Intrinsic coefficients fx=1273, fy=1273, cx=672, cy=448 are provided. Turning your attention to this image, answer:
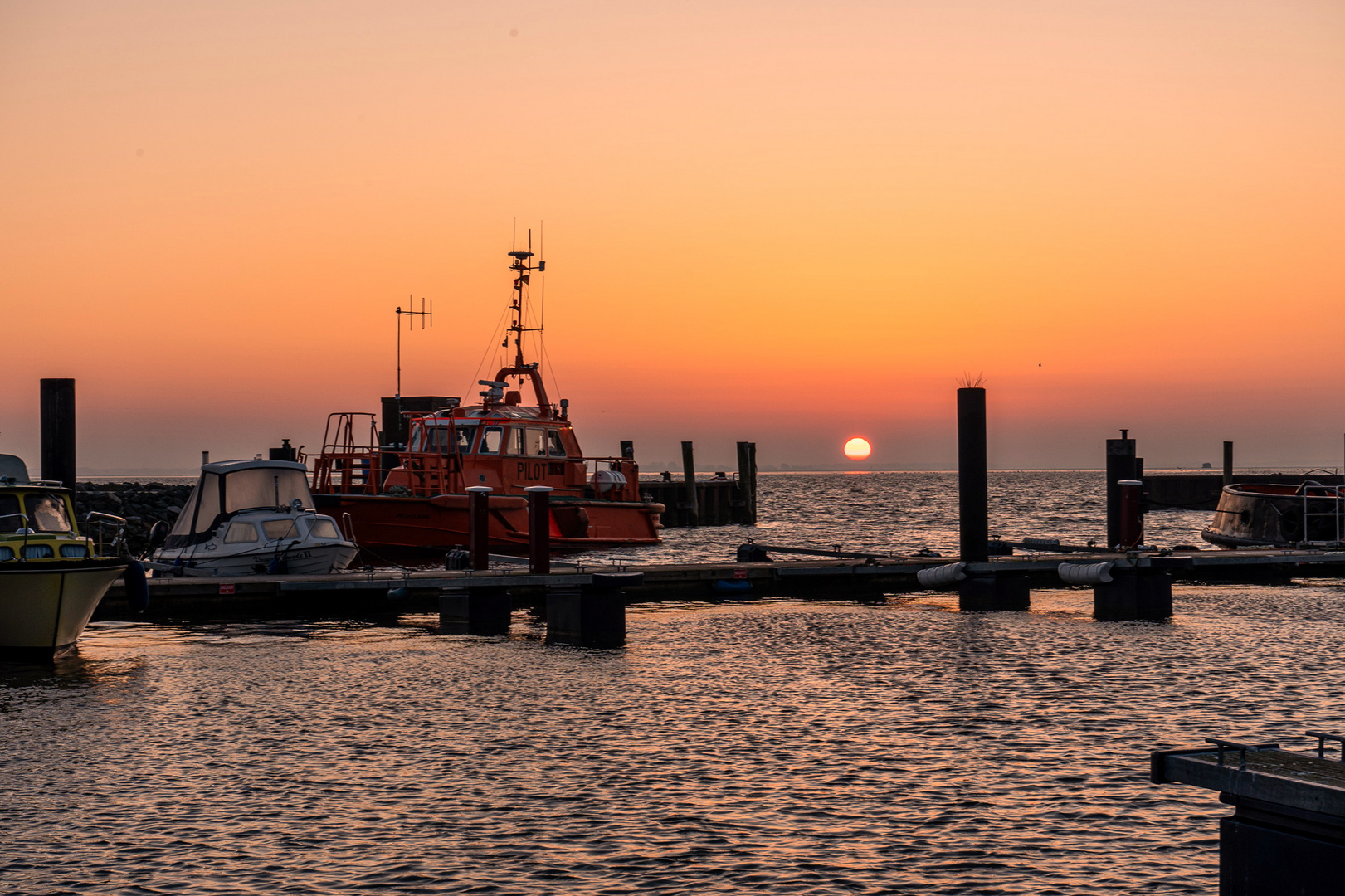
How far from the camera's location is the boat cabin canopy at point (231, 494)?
2267 centimetres

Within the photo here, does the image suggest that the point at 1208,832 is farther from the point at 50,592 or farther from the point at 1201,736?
the point at 50,592

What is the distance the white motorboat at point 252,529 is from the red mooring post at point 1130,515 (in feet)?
45.4

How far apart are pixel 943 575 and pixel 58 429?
1495cm

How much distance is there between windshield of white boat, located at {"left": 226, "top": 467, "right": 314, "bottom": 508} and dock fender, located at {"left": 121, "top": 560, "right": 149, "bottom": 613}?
5626 mm

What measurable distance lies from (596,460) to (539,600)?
430 inches

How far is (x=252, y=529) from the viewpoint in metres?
22.2

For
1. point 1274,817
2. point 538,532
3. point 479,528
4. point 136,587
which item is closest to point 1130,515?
point 538,532

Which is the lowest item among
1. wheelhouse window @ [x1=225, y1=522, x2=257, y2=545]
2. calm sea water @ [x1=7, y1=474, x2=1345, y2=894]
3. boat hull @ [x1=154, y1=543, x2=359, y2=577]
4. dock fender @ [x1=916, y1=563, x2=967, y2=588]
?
calm sea water @ [x1=7, y1=474, x2=1345, y2=894]

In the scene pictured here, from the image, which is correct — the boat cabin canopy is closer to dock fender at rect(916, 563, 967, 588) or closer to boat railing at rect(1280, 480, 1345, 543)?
dock fender at rect(916, 563, 967, 588)

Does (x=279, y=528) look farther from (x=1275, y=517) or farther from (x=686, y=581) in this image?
(x=1275, y=517)

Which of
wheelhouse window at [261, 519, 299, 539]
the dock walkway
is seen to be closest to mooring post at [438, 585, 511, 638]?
the dock walkway

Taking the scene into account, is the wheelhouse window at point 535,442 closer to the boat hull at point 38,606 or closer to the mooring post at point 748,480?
the boat hull at point 38,606

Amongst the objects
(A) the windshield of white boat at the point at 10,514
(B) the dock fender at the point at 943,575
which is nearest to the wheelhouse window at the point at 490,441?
(B) the dock fender at the point at 943,575

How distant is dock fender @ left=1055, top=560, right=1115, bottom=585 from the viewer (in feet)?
65.6
